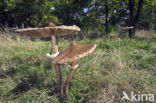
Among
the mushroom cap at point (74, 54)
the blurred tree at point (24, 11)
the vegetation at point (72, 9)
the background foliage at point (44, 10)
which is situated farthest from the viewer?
the background foliage at point (44, 10)

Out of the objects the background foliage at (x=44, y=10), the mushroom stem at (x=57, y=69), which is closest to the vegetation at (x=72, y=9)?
the background foliage at (x=44, y=10)

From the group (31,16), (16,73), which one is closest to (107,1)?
(31,16)

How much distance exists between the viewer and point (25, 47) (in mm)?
4137

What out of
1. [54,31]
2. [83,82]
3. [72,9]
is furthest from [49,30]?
[72,9]

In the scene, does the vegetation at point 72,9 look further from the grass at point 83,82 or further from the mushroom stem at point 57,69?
the mushroom stem at point 57,69

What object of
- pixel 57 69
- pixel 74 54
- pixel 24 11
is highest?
pixel 24 11

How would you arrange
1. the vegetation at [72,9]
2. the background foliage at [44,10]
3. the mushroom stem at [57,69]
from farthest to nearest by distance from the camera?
the background foliage at [44,10] → the vegetation at [72,9] → the mushroom stem at [57,69]

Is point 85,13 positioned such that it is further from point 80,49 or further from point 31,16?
point 80,49

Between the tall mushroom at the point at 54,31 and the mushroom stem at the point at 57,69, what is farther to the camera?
the mushroom stem at the point at 57,69

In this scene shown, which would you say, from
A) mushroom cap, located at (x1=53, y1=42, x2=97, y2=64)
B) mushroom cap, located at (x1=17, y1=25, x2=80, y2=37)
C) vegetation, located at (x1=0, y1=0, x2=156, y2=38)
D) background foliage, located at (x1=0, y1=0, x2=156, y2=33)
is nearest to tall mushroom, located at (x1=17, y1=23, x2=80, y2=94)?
mushroom cap, located at (x1=17, y1=25, x2=80, y2=37)

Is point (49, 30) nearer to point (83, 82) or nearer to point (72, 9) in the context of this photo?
point (83, 82)

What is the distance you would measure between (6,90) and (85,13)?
10.8 metres

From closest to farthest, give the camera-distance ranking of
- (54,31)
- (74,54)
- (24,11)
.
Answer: (74,54) < (54,31) < (24,11)

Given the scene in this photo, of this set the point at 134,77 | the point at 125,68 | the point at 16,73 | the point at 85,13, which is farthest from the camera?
the point at 85,13
